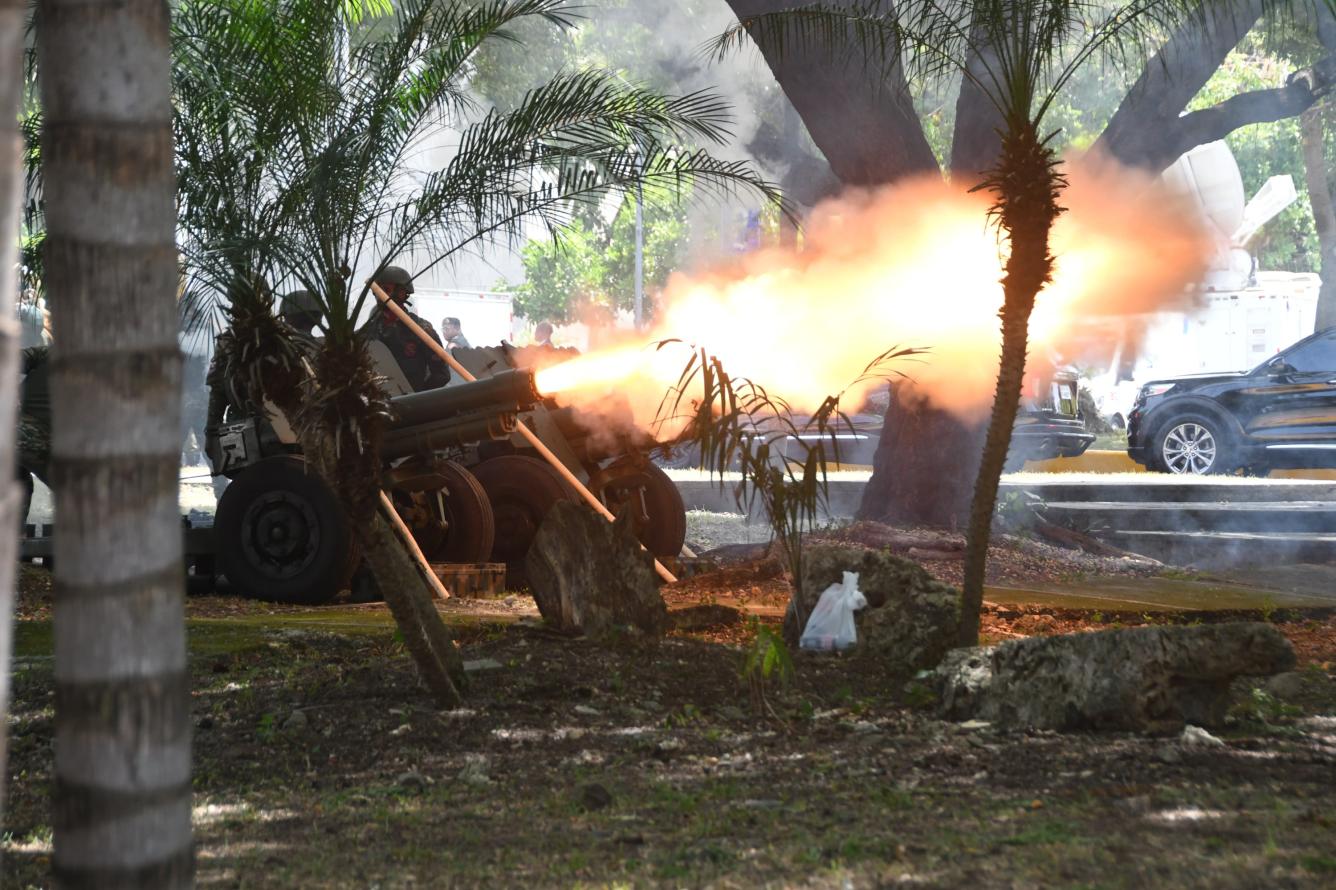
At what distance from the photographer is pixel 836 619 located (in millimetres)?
8062

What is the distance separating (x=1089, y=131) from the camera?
2972cm

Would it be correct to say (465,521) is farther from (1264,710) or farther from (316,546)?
(1264,710)

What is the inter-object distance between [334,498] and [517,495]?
1.52m

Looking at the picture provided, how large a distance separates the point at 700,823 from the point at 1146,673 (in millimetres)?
2127

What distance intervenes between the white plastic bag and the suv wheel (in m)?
12.3

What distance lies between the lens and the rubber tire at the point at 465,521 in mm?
10812

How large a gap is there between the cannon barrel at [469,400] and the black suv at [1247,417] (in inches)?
444

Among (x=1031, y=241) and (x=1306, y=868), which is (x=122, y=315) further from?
(x=1031, y=241)

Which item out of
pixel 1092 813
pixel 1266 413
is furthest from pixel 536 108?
pixel 1266 413

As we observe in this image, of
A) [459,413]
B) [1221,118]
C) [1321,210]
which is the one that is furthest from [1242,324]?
[459,413]

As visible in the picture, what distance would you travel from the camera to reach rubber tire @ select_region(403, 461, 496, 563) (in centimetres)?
1081

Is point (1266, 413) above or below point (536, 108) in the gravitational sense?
below

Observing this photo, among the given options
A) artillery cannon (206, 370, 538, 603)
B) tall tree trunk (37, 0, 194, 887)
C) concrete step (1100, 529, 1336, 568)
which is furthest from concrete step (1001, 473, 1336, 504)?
tall tree trunk (37, 0, 194, 887)

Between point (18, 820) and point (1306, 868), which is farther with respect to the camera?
point (18, 820)
